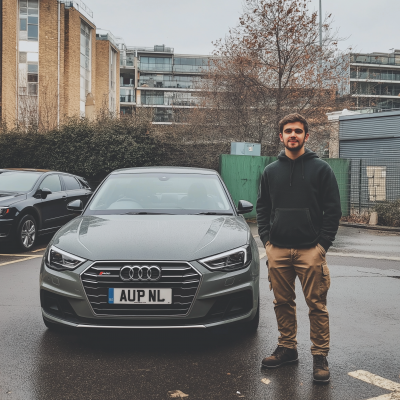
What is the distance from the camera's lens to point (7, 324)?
459 centimetres

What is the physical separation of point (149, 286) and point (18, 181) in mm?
7389

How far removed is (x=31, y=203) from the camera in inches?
375

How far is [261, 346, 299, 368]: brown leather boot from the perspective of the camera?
11.7ft

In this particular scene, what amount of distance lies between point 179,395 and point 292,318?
1.10 m

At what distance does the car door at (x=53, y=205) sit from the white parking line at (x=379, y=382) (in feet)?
25.3

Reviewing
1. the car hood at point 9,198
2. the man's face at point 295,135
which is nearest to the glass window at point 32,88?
the car hood at point 9,198

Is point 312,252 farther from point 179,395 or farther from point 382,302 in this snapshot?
point 382,302

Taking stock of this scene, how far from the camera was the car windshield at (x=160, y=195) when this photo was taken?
505cm

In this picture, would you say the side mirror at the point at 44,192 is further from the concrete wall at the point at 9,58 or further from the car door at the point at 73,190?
the concrete wall at the point at 9,58

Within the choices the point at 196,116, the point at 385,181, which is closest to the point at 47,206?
the point at 385,181

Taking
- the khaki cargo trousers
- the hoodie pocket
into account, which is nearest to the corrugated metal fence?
the khaki cargo trousers

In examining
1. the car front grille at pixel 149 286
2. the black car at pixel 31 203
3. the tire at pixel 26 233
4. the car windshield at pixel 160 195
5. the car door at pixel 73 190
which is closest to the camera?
the car front grille at pixel 149 286

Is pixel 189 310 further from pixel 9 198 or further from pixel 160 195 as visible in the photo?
pixel 9 198

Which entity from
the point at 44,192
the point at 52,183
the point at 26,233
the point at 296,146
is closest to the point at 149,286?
the point at 296,146
